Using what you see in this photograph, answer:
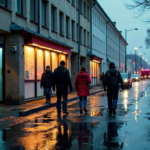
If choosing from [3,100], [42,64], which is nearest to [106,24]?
[42,64]

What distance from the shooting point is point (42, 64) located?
20.2 metres

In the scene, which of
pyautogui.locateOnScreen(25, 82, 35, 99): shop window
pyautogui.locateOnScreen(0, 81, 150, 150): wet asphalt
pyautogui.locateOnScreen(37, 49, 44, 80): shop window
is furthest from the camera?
pyautogui.locateOnScreen(37, 49, 44, 80): shop window

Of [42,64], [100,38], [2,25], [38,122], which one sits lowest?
[38,122]

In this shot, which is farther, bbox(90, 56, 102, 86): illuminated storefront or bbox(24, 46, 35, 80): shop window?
bbox(90, 56, 102, 86): illuminated storefront

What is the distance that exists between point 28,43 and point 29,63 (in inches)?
75.1

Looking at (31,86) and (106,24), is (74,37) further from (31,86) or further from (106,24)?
(106,24)

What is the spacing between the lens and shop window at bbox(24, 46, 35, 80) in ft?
57.1

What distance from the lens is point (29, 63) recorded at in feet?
58.7

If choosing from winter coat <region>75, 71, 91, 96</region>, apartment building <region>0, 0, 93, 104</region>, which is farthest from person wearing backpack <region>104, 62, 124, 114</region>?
apartment building <region>0, 0, 93, 104</region>

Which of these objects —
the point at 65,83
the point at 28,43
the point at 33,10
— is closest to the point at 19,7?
the point at 28,43

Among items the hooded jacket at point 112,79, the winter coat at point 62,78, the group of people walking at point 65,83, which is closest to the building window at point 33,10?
the group of people walking at point 65,83

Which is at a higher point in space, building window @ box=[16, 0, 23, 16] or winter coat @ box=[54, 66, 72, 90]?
Answer: building window @ box=[16, 0, 23, 16]

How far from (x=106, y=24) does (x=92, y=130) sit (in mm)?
44744

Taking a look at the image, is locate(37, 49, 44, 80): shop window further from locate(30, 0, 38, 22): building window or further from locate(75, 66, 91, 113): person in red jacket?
locate(75, 66, 91, 113): person in red jacket
